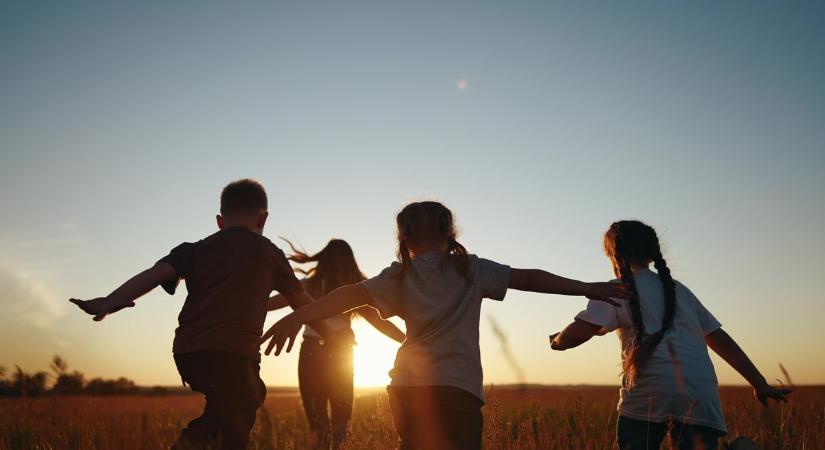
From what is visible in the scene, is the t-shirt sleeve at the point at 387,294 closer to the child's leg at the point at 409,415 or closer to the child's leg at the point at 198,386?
the child's leg at the point at 409,415

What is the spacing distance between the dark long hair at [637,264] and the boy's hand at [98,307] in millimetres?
2879

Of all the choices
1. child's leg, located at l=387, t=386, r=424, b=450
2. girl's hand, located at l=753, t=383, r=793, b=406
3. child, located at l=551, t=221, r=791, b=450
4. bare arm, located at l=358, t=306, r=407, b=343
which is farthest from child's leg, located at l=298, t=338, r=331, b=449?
girl's hand, located at l=753, t=383, r=793, b=406

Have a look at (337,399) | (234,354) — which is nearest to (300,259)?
(337,399)

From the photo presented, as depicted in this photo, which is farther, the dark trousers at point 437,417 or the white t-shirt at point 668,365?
the white t-shirt at point 668,365

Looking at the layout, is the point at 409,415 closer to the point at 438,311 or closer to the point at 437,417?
the point at 437,417

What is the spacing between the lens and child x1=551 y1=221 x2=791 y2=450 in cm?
391

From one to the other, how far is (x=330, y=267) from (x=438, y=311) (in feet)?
12.5

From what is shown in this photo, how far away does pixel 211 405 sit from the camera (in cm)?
401

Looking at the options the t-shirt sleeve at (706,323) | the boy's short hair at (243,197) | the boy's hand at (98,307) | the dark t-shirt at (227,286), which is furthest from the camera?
the boy's short hair at (243,197)

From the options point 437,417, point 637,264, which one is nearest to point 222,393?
point 437,417

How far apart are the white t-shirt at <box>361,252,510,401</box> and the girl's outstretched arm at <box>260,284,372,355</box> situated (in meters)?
0.07

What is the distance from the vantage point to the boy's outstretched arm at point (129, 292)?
3.66 m

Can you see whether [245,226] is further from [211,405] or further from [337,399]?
[337,399]

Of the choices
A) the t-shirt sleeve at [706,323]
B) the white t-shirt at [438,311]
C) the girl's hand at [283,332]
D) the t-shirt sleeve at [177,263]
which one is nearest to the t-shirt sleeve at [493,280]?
the white t-shirt at [438,311]
